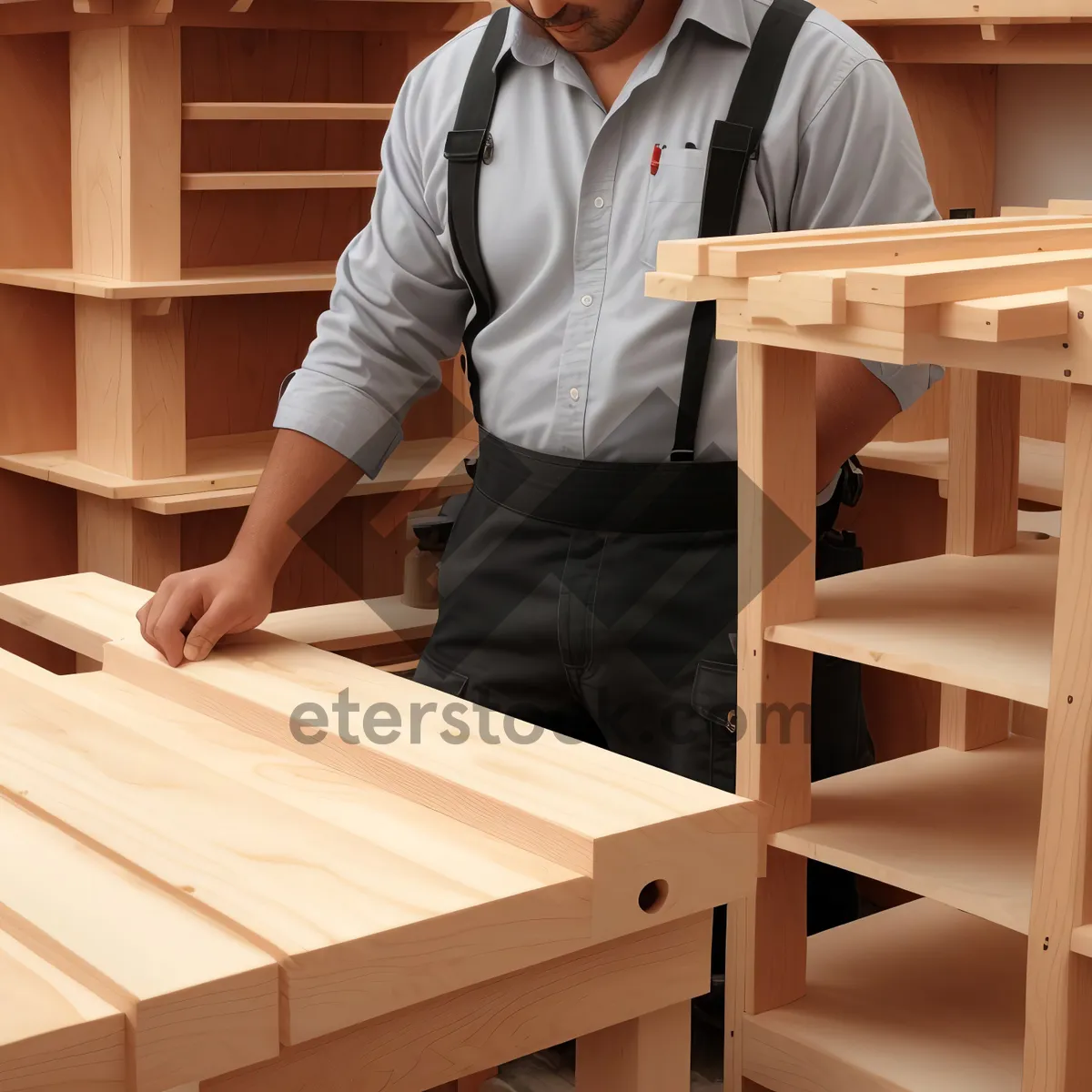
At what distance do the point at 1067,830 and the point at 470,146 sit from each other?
1103mm

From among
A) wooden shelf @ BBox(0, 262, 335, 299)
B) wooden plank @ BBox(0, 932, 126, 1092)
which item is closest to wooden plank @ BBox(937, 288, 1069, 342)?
wooden plank @ BBox(0, 932, 126, 1092)

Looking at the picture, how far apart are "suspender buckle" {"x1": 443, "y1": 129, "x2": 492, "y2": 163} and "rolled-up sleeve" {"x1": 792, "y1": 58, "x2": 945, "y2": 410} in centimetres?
40

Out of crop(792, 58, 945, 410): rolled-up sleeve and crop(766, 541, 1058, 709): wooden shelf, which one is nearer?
crop(766, 541, 1058, 709): wooden shelf

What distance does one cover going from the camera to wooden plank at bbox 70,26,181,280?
114 inches

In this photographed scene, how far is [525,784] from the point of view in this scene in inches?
48.4

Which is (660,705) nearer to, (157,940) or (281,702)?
(281,702)

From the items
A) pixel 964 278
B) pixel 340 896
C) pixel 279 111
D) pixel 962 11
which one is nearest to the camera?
pixel 340 896

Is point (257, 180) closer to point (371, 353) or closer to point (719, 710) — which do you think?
point (371, 353)

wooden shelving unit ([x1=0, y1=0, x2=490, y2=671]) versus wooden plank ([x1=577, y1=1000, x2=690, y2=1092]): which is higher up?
wooden shelving unit ([x1=0, y1=0, x2=490, y2=671])

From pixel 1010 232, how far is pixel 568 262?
1.90 ft

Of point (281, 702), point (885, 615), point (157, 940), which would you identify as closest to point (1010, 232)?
point (885, 615)

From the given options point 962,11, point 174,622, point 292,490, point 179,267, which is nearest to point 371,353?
point 292,490

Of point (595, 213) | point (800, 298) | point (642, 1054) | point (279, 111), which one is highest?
point (279, 111)

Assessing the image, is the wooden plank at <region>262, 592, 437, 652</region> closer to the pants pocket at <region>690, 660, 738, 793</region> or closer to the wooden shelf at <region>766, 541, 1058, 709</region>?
the pants pocket at <region>690, 660, 738, 793</region>
